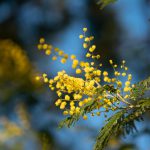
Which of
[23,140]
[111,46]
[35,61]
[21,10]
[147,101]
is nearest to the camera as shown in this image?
[147,101]

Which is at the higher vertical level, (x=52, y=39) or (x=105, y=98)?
(x=52, y=39)

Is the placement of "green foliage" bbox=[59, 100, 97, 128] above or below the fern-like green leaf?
above

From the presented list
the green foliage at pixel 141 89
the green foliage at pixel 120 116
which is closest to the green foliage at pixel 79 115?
the green foliage at pixel 120 116

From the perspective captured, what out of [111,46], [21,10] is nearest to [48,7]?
[21,10]

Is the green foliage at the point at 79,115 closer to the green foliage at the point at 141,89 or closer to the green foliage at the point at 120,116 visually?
the green foliage at the point at 120,116

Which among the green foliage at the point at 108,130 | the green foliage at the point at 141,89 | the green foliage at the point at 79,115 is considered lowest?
the green foliage at the point at 108,130

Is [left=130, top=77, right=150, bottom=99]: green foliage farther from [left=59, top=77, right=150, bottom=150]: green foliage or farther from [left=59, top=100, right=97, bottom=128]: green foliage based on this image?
[left=59, top=100, right=97, bottom=128]: green foliage

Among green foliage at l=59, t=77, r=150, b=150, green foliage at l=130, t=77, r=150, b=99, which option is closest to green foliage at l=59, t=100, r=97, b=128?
green foliage at l=59, t=77, r=150, b=150

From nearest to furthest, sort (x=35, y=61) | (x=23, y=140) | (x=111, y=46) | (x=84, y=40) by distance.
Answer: (x=84, y=40) → (x=23, y=140) → (x=35, y=61) → (x=111, y=46)

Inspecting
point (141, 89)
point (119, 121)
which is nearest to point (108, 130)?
point (119, 121)

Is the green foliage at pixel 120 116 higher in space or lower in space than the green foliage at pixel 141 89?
lower

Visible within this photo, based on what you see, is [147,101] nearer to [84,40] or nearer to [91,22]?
[84,40]
